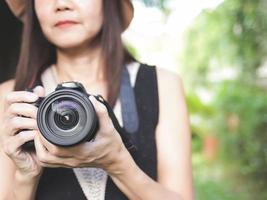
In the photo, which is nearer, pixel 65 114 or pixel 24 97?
pixel 65 114

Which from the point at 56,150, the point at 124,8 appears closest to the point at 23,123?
the point at 56,150

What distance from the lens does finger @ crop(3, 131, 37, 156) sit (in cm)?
156

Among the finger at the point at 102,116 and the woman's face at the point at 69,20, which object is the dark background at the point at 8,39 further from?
the finger at the point at 102,116

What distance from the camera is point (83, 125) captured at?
4.57 feet

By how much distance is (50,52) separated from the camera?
197 cm

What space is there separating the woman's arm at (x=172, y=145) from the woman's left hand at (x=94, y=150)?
0.13 meters

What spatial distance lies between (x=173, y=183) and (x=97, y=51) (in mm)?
529

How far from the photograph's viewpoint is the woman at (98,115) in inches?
60.6

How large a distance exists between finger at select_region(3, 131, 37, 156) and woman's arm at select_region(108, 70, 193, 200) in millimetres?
268

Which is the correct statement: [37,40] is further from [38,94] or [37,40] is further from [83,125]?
[83,125]

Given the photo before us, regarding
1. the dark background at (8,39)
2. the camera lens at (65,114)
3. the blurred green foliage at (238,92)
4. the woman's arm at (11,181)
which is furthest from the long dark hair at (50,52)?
the blurred green foliage at (238,92)

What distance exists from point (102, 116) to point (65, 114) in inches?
3.8

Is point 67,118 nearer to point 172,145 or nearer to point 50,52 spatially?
point 172,145

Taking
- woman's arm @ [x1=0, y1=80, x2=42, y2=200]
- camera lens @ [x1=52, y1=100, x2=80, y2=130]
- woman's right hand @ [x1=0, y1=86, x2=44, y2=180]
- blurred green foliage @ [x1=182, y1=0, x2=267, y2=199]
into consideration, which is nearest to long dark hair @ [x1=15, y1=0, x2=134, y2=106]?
woman's arm @ [x1=0, y1=80, x2=42, y2=200]
